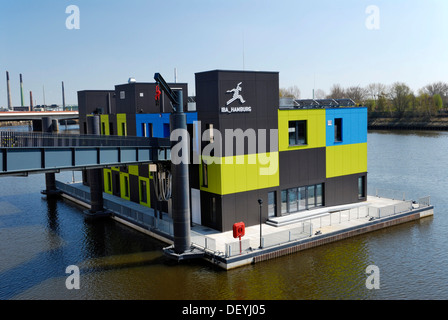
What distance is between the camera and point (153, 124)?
34344mm

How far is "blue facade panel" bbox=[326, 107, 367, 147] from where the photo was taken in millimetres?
32281

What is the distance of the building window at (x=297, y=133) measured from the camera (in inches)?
1195

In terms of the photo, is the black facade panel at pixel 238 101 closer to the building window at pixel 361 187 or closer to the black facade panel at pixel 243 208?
the black facade panel at pixel 243 208

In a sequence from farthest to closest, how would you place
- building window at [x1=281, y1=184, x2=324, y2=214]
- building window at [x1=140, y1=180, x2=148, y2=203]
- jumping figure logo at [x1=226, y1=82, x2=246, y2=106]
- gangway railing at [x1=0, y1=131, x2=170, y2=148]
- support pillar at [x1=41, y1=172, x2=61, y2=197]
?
support pillar at [x1=41, y1=172, x2=61, y2=197] → building window at [x1=140, y1=180, x2=148, y2=203] → building window at [x1=281, y1=184, x2=324, y2=214] → jumping figure logo at [x1=226, y1=82, x2=246, y2=106] → gangway railing at [x1=0, y1=131, x2=170, y2=148]

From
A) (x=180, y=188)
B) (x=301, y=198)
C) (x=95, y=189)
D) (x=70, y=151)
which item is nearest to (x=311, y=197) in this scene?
(x=301, y=198)

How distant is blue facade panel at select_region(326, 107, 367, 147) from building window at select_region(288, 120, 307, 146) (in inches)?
88.5

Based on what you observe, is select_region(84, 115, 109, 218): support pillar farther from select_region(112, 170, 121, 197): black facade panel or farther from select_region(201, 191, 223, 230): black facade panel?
select_region(201, 191, 223, 230): black facade panel

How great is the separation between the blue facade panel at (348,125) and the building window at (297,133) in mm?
2247

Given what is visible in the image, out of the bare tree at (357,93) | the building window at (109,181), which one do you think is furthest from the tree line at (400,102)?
the building window at (109,181)

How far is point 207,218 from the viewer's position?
28.4 metres

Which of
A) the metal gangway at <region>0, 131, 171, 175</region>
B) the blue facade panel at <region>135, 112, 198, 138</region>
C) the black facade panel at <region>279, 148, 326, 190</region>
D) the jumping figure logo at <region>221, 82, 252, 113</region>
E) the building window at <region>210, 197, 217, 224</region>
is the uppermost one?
the jumping figure logo at <region>221, 82, 252, 113</region>

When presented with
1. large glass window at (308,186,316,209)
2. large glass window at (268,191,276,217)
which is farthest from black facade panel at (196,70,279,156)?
large glass window at (308,186,316,209)

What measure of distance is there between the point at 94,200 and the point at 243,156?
14.1 m

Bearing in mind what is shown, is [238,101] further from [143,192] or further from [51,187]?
[51,187]
